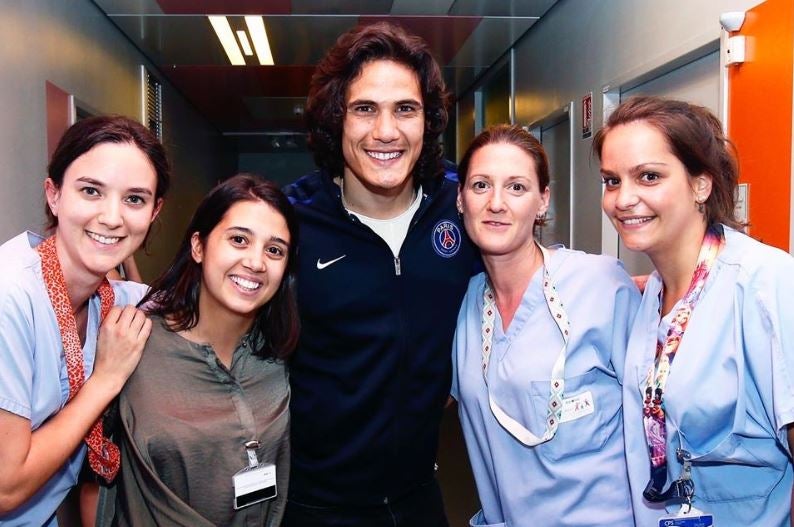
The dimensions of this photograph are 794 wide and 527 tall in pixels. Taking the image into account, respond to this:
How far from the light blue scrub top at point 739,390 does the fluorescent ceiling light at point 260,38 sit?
486 cm

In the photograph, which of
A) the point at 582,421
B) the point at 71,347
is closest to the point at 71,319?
the point at 71,347

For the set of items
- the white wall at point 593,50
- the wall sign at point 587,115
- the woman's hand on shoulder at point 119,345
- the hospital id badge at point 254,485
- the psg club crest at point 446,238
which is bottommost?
the hospital id badge at point 254,485

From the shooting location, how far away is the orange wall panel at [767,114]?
2.42m

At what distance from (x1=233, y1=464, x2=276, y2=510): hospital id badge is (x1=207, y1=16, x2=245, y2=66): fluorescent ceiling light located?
4624 millimetres

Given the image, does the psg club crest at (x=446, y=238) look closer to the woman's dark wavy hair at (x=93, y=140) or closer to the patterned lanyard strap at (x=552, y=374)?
the patterned lanyard strap at (x=552, y=374)

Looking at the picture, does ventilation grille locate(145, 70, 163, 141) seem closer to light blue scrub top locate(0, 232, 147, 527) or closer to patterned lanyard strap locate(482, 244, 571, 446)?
light blue scrub top locate(0, 232, 147, 527)

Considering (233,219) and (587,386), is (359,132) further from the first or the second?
(587,386)

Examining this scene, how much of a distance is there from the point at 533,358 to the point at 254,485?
74 centimetres

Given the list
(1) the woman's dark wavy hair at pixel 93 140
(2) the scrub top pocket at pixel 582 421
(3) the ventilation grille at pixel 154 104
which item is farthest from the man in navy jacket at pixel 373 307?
(3) the ventilation grille at pixel 154 104

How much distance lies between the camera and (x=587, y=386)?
1604mm

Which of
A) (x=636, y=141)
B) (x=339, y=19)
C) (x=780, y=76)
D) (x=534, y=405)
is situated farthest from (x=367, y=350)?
(x=339, y=19)

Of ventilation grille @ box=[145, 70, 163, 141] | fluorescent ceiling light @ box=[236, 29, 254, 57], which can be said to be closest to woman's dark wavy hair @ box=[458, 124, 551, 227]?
fluorescent ceiling light @ box=[236, 29, 254, 57]

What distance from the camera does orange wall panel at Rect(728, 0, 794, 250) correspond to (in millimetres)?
2418

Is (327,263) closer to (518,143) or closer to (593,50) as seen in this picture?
(518,143)
